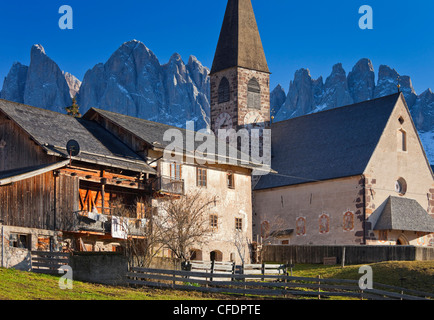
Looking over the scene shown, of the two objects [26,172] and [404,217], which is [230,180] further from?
[26,172]

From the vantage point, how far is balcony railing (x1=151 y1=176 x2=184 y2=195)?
44.8 metres

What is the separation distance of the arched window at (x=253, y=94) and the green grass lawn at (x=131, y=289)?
26231 mm

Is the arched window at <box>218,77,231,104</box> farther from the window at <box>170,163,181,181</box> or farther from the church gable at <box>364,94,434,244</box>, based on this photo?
the window at <box>170,163,181,181</box>

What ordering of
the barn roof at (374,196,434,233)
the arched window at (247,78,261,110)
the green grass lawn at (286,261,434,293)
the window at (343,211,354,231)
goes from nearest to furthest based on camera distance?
the green grass lawn at (286,261,434,293) → the barn roof at (374,196,434,233) → the window at (343,211,354,231) → the arched window at (247,78,261,110)

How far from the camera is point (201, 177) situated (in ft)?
161

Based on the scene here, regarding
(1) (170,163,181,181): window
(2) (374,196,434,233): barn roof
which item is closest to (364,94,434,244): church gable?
(2) (374,196,434,233): barn roof

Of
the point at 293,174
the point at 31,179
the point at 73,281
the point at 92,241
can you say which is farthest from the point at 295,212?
the point at 73,281

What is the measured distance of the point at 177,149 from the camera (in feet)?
154

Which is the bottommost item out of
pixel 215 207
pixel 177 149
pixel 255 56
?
pixel 215 207

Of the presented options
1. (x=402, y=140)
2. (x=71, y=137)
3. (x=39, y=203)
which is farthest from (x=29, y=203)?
(x=402, y=140)

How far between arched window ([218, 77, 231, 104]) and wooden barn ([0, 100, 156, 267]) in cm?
2152
